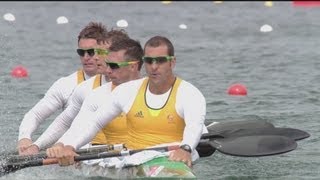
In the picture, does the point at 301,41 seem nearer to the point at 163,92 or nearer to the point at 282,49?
the point at 282,49

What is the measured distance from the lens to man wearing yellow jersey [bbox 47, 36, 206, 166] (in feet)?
25.7

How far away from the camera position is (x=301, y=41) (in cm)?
2567

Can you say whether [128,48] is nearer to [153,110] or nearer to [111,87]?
[111,87]

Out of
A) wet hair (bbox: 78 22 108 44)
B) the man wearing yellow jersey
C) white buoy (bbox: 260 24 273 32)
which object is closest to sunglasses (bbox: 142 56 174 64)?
the man wearing yellow jersey

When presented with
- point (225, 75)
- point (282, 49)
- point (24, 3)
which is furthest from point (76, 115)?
point (24, 3)

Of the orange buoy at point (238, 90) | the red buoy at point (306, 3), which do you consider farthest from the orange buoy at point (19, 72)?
the red buoy at point (306, 3)

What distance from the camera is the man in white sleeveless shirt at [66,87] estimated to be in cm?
905

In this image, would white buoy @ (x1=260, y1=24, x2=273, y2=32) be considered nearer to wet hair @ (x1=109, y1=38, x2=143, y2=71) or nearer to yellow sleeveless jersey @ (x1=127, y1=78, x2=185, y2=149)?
wet hair @ (x1=109, y1=38, x2=143, y2=71)

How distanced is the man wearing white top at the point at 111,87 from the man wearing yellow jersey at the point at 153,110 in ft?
0.81

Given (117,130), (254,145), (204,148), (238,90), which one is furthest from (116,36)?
(238,90)

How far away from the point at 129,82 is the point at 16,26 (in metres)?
23.9

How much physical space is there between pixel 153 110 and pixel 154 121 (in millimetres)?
103

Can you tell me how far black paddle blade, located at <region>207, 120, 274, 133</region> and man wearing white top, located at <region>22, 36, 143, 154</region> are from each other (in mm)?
1206

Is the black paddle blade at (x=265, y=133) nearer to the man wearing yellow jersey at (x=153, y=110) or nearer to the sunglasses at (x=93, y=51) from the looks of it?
the man wearing yellow jersey at (x=153, y=110)
